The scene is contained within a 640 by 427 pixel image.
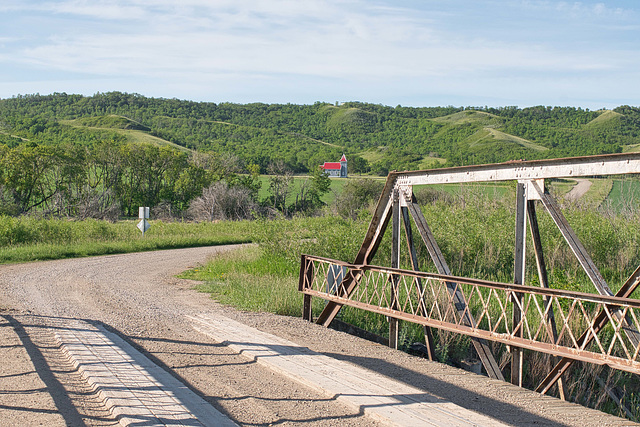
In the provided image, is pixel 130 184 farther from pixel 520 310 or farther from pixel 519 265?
pixel 520 310

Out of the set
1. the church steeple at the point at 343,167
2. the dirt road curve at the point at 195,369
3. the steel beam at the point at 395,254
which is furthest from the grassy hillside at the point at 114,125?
the steel beam at the point at 395,254

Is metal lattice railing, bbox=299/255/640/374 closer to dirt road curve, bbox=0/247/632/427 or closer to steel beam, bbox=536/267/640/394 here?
steel beam, bbox=536/267/640/394

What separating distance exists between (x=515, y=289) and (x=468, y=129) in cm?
13137

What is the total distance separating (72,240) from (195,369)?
67.9 feet

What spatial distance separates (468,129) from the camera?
131250 mm

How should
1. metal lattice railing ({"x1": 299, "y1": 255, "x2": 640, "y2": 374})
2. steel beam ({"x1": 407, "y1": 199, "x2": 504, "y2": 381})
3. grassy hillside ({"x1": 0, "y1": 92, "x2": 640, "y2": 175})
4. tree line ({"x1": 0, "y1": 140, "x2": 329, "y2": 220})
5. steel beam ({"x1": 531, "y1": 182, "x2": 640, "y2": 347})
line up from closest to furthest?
metal lattice railing ({"x1": 299, "y1": 255, "x2": 640, "y2": 374})
steel beam ({"x1": 531, "y1": 182, "x2": 640, "y2": 347})
steel beam ({"x1": 407, "y1": 199, "x2": 504, "y2": 381})
tree line ({"x1": 0, "y1": 140, "x2": 329, "y2": 220})
grassy hillside ({"x1": 0, "y1": 92, "x2": 640, "y2": 175})

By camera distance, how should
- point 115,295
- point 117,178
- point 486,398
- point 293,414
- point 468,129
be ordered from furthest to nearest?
1. point 468,129
2. point 117,178
3. point 115,295
4. point 486,398
5. point 293,414

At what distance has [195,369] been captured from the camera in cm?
651

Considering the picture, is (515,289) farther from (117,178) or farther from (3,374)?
(117,178)

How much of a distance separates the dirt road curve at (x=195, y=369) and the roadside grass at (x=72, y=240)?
27.9 ft

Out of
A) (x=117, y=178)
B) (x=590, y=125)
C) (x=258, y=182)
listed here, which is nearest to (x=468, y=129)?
(x=590, y=125)

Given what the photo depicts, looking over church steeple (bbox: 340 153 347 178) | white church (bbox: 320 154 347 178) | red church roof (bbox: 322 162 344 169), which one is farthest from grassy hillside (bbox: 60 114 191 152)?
church steeple (bbox: 340 153 347 178)

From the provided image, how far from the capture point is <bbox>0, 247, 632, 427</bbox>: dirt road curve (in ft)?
16.5

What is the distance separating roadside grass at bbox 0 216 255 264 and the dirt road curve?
335 inches
